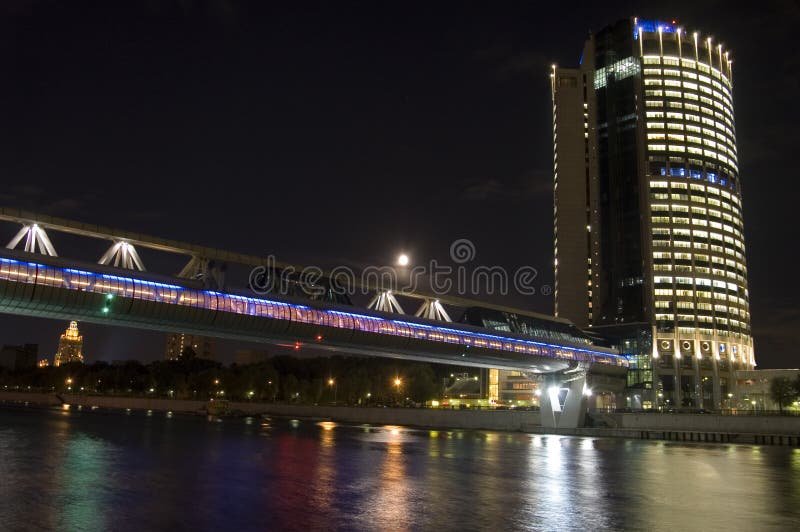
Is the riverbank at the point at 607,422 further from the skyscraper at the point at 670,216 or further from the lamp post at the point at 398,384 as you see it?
the skyscraper at the point at 670,216

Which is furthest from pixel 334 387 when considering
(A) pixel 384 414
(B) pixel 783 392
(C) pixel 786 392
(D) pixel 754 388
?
(D) pixel 754 388

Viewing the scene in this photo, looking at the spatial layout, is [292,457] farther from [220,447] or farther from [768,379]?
[768,379]

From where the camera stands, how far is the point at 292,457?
45062 mm

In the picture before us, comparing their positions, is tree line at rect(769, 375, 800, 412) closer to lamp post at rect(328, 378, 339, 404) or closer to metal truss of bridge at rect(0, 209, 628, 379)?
metal truss of bridge at rect(0, 209, 628, 379)

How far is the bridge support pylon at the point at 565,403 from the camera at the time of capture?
89438 mm

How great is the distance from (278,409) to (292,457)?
3780 inches

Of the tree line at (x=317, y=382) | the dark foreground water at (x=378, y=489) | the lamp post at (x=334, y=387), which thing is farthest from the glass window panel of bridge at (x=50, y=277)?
the lamp post at (x=334, y=387)

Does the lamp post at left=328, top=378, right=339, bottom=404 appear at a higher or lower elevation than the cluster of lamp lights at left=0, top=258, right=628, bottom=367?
lower

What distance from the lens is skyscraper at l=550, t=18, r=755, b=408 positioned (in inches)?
6575

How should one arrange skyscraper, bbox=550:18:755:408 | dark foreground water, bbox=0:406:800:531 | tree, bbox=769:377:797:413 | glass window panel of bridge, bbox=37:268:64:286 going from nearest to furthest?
dark foreground water, bbox=0:406:800:531 → glass window panel of bridge, bbox=37:268:64:286 → tree, bbox=769:377:797:413 → skyscraper, bbox=550:18:755:408

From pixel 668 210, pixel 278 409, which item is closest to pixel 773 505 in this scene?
pixel 278 409

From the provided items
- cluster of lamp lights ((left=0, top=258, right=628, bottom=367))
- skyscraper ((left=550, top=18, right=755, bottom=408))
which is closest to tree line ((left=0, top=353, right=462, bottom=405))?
cluster of lamp lights ((left=0, top=258, right=628, bottom=367))

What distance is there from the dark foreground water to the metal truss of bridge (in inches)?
480

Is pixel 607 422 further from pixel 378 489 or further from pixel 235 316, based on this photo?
pixel 378 489
